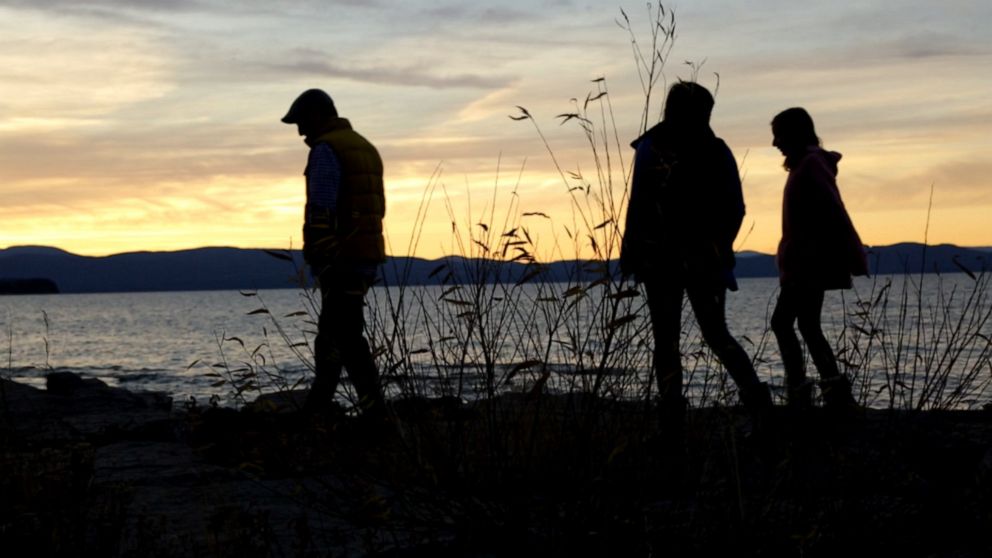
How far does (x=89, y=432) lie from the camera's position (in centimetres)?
620

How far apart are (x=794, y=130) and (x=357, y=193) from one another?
2.76 m

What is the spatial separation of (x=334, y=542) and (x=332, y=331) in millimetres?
2035

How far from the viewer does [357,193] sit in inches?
212

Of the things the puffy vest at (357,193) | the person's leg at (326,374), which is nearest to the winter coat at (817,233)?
the puffy vest at (357,193)

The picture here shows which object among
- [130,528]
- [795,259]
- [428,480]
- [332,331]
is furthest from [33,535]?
[795,259]

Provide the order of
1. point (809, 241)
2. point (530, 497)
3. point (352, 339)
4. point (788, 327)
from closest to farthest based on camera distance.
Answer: point (530, 497) < point (352, 339) < point (788, 327) < point (809, 241)

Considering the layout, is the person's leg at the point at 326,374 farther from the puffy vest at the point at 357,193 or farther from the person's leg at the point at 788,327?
the person's leg at the point at 788,327

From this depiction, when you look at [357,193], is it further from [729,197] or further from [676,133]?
[729,197]

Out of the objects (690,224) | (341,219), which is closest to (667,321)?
(690,224)

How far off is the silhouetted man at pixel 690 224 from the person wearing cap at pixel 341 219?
150 centimetres

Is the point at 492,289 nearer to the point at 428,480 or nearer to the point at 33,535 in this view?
the point at 428,480

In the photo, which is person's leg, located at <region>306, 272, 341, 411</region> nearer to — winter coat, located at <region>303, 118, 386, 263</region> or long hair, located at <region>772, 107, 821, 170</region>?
winter coat, located at <region>303, 118, 386, 263</region>

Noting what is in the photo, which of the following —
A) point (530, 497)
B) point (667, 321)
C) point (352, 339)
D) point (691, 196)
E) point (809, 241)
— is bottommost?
point (530, 497)

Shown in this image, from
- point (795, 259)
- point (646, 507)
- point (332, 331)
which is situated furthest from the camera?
point (795, 259)
